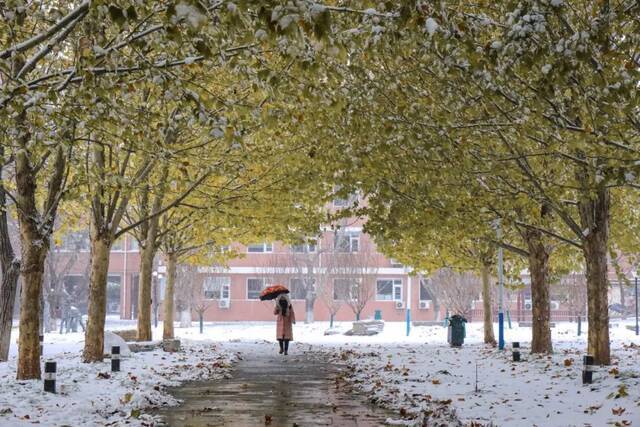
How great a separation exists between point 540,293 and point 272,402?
9.58 metres

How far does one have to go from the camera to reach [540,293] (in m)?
19.2

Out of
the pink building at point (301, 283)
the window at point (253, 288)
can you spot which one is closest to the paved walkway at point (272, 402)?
the pink building at point (301, 283)

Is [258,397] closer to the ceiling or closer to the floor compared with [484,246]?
closer to the floor

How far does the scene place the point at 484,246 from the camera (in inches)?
884

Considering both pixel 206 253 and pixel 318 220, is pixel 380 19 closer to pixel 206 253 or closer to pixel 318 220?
→ pixel 318 220

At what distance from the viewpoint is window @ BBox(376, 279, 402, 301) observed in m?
57.5

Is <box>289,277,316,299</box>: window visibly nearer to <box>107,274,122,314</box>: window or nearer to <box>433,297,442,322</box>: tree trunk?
<box>433,297,442,322</box>: tree trunk

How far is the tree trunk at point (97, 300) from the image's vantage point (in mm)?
16125

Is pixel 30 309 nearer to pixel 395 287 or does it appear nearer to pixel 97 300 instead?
pixel 97 300

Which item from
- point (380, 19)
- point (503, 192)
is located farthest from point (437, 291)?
point (380, 19)

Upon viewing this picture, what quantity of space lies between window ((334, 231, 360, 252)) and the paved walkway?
1371 inches

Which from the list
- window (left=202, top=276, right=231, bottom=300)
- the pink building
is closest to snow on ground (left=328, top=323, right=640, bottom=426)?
the pink building

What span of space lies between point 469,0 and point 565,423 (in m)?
6.43

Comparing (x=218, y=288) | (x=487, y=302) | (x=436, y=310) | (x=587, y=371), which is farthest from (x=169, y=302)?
(x=436, y=310)
